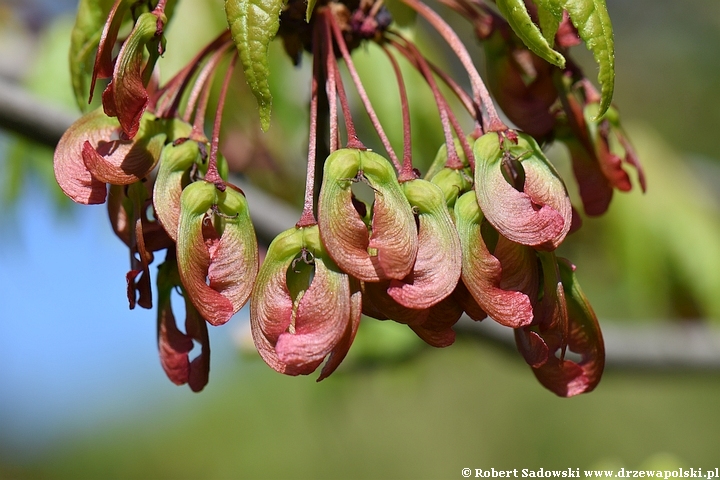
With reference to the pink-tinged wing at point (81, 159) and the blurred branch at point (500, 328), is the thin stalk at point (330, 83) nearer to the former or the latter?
the pink-tinged wing at point (81, 159)

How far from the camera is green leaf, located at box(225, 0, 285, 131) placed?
2.69 feet

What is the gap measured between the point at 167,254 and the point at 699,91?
20.6 ft

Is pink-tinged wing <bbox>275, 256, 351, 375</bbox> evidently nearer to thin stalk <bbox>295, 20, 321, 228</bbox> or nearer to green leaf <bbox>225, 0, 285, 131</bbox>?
thin stalk <bbox>295, 20, 321, 228</bbox>

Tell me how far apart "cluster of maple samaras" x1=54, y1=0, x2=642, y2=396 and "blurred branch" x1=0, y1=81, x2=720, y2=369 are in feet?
2.18

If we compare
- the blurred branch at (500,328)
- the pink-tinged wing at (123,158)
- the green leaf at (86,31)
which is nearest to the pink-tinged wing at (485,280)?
the pink-tinged wing at (123,158)

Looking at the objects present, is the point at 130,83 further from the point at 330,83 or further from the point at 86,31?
the point at 86,31

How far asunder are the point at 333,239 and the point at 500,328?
1.24m

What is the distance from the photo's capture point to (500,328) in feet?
6.60

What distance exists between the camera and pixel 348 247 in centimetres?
86

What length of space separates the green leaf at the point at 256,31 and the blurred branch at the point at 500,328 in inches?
34.4

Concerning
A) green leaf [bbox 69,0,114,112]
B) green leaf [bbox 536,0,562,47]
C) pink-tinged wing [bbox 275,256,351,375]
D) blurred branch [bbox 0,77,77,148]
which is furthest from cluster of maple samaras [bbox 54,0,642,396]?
blurred branch [bbox 0,77,77,148]

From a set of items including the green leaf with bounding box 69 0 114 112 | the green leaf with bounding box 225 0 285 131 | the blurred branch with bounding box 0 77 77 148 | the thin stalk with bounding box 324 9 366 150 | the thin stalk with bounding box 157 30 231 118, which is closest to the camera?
the green leaf with bounding box 225 0 285 131

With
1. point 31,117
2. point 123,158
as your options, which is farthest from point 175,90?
point 31,117

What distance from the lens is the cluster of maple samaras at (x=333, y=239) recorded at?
0.86 meters
